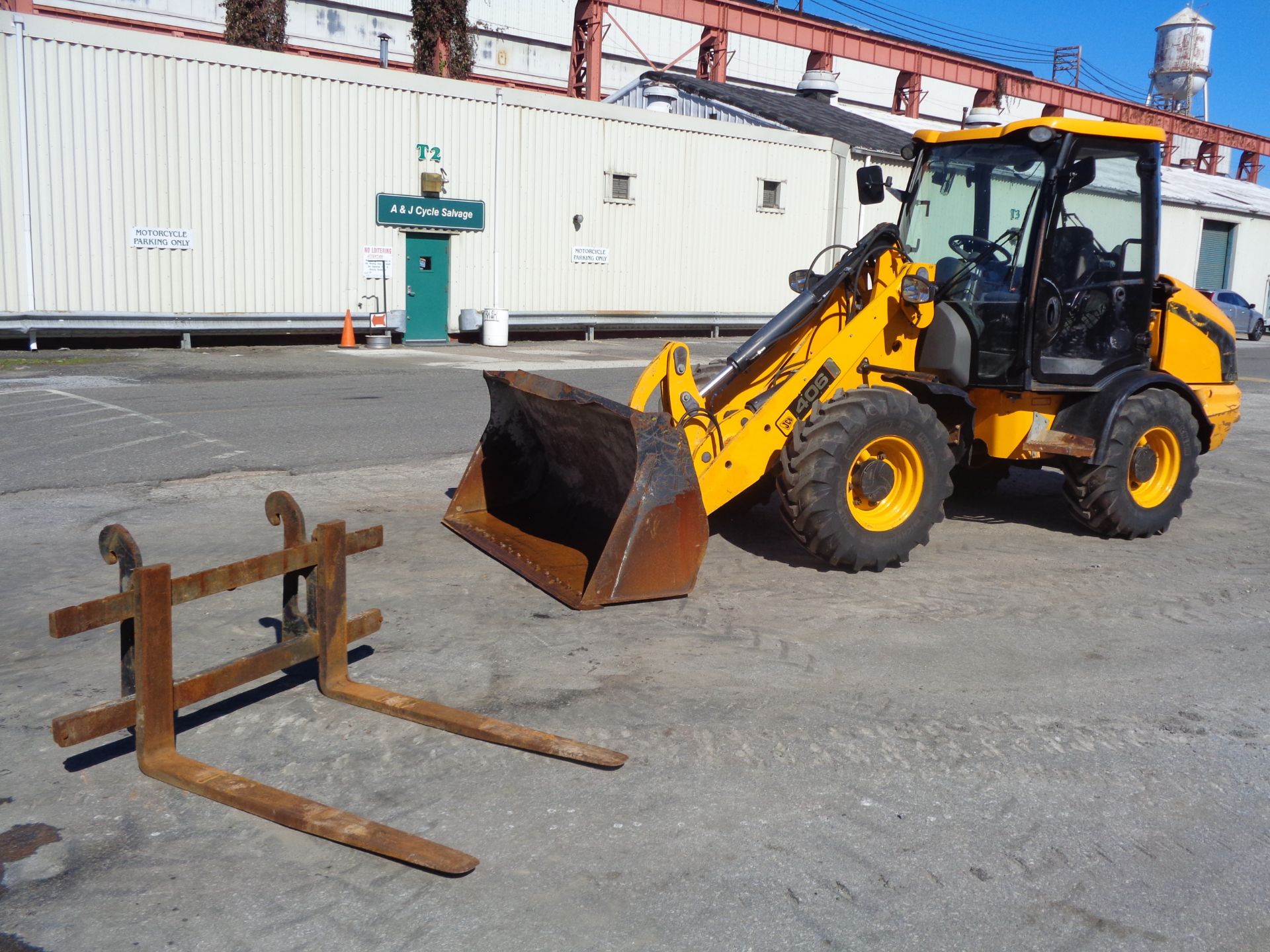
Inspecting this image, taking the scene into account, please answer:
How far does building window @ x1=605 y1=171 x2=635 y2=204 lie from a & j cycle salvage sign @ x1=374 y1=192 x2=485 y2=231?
3.11m

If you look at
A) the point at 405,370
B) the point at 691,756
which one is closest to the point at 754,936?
the point at 691,756

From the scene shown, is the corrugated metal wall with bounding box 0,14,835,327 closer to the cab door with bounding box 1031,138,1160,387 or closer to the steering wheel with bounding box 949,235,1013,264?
the steering wheel with bounding box 949,235,1013,264

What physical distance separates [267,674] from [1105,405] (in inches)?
213

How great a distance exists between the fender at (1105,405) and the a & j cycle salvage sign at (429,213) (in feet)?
53.0

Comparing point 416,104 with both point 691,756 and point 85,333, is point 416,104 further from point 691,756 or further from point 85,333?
point 691,756

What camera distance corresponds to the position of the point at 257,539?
23.1 feet

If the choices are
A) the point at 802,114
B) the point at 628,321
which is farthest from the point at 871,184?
the point at 802,114

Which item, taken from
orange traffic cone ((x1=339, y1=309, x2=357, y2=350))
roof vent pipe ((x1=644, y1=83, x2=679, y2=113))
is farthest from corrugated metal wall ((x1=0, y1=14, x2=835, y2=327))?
roof vent pipe ((x1=644, y1=83, x2=679, y2=113))

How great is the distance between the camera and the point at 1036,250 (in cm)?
698

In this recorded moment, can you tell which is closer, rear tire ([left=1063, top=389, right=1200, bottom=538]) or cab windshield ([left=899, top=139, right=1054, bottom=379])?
cab windshield ([left=899, top=139, right=1054, bottom=379])

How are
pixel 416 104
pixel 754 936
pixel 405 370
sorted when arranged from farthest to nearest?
pixel 416 104, pixel 405 370, pixel 754 936

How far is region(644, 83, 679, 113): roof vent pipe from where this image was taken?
92.5 ft

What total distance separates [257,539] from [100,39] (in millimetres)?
14167

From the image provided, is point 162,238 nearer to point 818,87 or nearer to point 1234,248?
point 818,87
